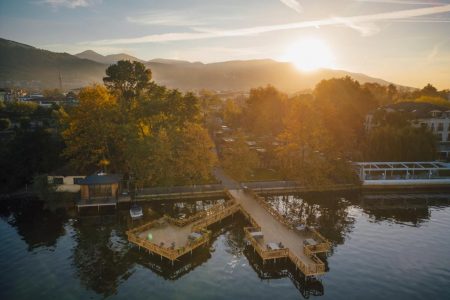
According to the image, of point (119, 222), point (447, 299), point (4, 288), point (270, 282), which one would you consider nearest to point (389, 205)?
point (447, 299)

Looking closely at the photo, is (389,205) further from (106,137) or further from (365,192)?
(106,137)

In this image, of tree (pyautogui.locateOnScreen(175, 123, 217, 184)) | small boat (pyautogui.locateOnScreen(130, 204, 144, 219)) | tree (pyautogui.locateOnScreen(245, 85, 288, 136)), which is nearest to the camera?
small boat (pyautogui.locateOnScreen(130, 204, 144, 219))

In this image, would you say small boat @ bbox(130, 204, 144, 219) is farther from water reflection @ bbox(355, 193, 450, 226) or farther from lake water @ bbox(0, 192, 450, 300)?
water reflection @ bbox(355, 193, 450, 226)

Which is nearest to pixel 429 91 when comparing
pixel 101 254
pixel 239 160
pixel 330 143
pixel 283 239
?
pixel 330 143

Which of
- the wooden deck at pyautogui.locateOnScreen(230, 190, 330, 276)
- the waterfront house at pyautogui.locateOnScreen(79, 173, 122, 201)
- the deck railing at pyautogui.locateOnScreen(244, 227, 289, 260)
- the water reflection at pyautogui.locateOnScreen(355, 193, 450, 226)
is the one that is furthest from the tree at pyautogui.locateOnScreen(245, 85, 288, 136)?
the deck railing at pyautogui.locateOnScreen(244, 227, 289, 260)

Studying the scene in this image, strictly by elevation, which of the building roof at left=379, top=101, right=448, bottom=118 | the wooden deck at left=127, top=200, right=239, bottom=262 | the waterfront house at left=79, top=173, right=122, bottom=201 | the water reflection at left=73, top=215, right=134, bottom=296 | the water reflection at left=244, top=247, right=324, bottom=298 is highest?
the building roof at left=379, top=101, right=448, bottom=118

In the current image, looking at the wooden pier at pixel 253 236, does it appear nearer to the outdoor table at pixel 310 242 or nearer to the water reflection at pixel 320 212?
the outdoor table at pixel 310 242

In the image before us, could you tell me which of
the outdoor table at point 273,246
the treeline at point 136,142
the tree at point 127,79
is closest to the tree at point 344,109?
the treeline at point 136,142
